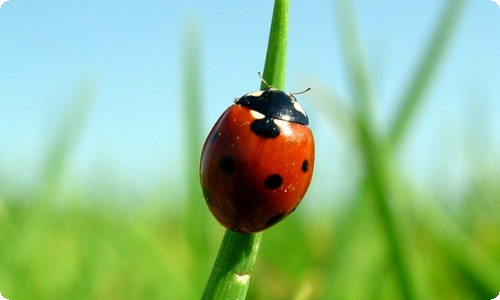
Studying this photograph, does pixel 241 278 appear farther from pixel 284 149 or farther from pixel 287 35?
pixel 284 149

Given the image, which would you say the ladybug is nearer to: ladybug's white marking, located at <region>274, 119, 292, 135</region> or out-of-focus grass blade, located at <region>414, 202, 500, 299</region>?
ladybug's white marking, located at <region>274, 119, 292, 135</region>

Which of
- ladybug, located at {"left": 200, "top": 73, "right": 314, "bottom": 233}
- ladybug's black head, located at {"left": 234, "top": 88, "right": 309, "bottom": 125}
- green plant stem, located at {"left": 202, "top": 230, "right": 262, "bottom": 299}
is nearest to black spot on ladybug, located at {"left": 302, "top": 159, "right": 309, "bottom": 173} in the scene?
ladybug, located at {"left": 200, "top": 73, "right": 314, "bottom": 233}

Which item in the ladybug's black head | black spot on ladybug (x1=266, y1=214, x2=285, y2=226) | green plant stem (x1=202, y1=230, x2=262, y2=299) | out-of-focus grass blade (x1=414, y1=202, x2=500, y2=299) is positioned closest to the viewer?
green plant stem (x1=202, y1=230, x2=262, y2=299)

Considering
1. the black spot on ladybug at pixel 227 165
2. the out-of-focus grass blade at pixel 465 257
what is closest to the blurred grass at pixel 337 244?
the out-of-focus grass blade at pixel 465 257

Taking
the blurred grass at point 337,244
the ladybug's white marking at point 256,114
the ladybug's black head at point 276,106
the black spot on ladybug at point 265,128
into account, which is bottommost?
the blurred grass at point 337,244

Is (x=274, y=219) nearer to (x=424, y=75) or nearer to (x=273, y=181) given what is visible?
(x=273, y=181)

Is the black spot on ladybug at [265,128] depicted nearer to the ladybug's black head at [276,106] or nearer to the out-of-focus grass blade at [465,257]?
the ladybug's black head at [276,106]

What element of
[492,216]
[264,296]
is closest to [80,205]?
[264,296]

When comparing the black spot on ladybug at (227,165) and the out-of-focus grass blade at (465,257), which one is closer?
the out-of-focus grass blade at (465,257)
